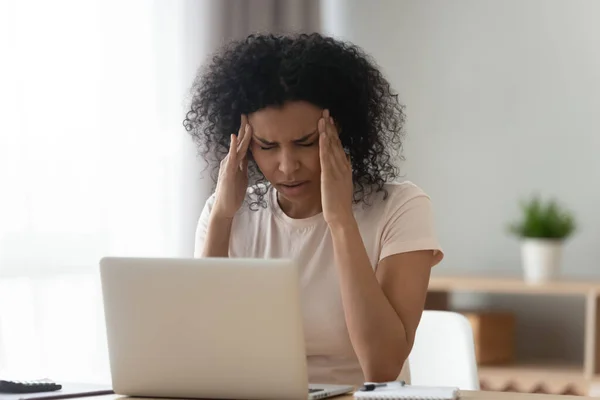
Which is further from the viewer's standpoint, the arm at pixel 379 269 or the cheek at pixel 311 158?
the cheek at pixel 311 158

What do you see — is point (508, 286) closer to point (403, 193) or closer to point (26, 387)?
point (403, 193)

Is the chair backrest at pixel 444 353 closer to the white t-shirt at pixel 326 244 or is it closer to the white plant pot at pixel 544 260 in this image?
the white t-shirt at pixel 326 244

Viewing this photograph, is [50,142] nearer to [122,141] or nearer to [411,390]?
[122,141]

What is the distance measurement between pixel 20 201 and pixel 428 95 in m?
1.63

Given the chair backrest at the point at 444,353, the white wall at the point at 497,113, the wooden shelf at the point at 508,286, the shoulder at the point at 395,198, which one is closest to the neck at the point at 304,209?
the shoulder at the point at 395,198

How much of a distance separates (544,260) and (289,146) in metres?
1.61

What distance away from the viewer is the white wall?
342 centimetres

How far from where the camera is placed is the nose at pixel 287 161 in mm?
1815

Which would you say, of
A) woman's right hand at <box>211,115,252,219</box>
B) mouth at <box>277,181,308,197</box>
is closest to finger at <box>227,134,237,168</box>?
woman's right hand at <box>211,115,252,219</box>

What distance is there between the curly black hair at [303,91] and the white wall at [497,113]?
Result: 1519 mm

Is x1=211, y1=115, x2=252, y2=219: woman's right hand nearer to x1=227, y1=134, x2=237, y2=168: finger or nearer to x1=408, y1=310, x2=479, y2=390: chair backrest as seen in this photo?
x1=227, y1=134, x2=237, y2=168: finger

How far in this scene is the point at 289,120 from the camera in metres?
1.81

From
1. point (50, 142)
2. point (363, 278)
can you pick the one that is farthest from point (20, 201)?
point (363, 278)

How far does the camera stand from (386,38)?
12.1ft
